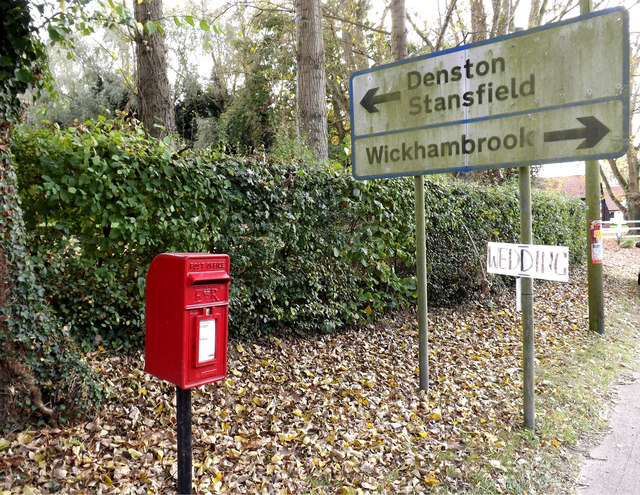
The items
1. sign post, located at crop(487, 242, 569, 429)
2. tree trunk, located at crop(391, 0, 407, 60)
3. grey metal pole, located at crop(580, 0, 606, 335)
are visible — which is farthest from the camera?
tree trunk, located at crop(391, 0, 407, 60)

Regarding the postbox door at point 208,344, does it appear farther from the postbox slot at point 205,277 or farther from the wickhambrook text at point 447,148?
the wickhambrook text at point 447,148

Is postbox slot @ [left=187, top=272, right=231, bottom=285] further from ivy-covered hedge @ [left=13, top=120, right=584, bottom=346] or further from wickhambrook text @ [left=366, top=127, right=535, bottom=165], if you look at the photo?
wickhambrook text @ [left=366, top=127, right=535, bottom=165]

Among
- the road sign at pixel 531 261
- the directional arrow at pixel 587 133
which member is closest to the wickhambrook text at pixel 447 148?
the directional arrow at pixel 587 133

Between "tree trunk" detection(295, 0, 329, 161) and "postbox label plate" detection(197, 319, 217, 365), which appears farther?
"tree trunk" detection(295, 0, 329, 161)

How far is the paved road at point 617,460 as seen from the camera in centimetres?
325

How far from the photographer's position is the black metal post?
2404 millimetres

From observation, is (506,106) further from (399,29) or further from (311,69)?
(399,29)

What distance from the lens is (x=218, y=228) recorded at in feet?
14.7

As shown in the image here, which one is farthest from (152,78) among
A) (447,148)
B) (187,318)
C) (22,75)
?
(187,318)

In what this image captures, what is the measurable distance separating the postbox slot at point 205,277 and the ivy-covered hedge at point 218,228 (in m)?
1.75

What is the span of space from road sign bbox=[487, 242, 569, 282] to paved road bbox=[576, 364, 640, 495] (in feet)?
4.87

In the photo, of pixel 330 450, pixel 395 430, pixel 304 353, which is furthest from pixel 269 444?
pixel 304 353

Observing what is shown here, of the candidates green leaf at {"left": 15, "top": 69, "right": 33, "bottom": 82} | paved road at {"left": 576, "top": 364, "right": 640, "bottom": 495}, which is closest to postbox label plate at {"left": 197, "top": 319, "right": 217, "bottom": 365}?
green leaf at {"left": 15, "top": 69, "right": 33, "bottom": 82}

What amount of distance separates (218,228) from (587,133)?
3.26m
